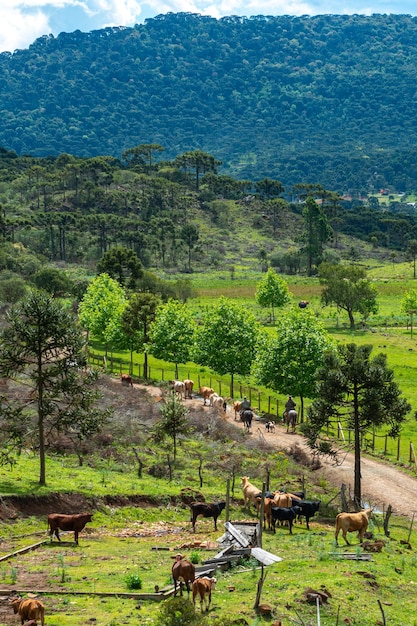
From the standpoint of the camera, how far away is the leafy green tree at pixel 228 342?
2318 inches

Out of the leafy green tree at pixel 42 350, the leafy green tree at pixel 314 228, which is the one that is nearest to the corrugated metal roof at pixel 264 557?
the leafy green tree at pixel 42 350

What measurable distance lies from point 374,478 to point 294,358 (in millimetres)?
12072

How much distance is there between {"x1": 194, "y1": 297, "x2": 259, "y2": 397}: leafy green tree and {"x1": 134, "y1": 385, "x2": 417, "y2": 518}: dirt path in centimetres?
991

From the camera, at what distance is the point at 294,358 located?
2003 inches

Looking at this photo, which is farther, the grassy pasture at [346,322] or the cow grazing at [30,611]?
the grassy pasture at [346,322]

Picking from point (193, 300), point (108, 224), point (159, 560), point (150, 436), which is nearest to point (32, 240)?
point (108, 224)

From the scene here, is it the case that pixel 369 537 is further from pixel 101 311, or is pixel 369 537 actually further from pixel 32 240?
pixel 32 240

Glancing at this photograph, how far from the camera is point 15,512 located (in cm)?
2830

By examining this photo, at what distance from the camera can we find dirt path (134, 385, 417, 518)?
3719 cm

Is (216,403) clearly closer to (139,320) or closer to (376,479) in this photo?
(376,479)

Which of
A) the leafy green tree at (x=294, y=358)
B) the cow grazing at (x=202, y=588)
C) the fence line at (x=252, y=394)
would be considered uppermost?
the leafy green tree at (x=294, y=358)

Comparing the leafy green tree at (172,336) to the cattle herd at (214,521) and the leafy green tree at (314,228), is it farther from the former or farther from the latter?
the leafy green tree at (314,228)

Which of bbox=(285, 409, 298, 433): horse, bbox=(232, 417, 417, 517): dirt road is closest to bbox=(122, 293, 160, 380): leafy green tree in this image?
bbox=(285, 409, 298, 433): horse

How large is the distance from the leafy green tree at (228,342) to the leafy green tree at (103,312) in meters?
11.2
